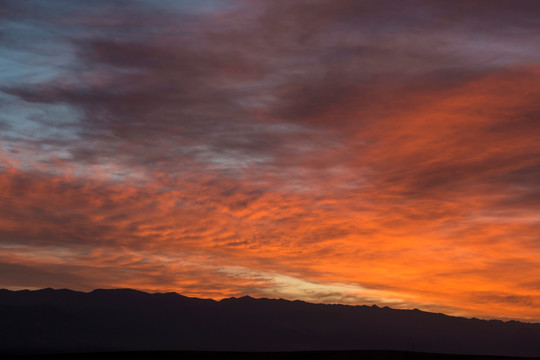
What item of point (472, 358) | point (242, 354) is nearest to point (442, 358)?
point (472, 358)

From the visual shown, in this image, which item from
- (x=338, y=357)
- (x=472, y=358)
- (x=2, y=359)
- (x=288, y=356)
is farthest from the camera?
(x=2, y=359)

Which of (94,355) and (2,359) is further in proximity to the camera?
(2,359)

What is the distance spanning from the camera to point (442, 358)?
4235 inches

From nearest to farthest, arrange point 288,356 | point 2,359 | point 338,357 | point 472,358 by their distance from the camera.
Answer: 1. point 472,358
2. point 338,357
3. point 288,356
4. point 2,359

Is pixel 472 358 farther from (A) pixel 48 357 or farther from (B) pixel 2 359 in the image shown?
(B) pixel 2 359

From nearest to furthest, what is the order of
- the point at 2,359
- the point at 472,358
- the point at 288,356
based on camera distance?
the point at 472,358 → the point at 288,356 → the point at 2,359

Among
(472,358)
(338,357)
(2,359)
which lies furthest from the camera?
(2,359)

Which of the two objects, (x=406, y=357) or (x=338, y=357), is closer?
(x=406, y=357)

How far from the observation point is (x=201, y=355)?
133125 millimetres

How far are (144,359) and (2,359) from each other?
142 feet

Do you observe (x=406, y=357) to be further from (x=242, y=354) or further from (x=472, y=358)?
(x=242, y=354)

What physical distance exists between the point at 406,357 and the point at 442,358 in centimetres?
578

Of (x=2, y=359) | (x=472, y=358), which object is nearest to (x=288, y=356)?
(x=472, y=358)

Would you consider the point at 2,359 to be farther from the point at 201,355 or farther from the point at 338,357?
the point at 338,357
